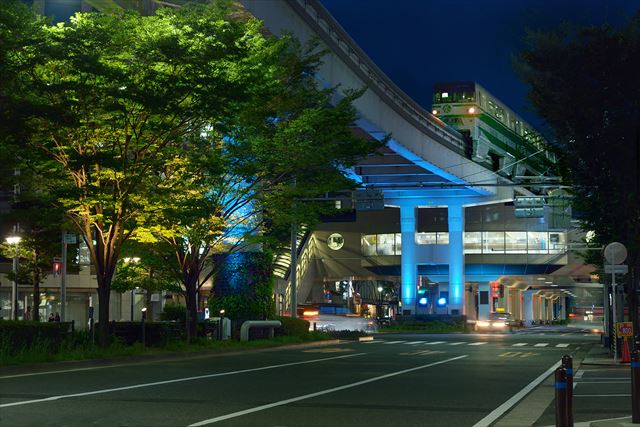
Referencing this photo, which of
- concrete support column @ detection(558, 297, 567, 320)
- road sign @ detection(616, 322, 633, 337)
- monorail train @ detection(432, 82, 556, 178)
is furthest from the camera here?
concrete support column @ detection(558, 297, 567, 320)

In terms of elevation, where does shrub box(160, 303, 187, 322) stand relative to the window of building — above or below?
below

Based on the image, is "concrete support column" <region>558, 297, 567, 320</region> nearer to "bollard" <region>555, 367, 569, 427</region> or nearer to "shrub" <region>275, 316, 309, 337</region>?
"shrub" <region>275, 316, 309, 337</region>

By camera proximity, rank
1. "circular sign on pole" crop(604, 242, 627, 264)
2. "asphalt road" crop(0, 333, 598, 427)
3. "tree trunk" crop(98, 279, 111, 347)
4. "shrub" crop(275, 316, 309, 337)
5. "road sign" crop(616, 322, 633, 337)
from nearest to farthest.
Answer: "asphalt road" crop(0, 333, 598, 427) < "road sign" crop(616, 322, 633, 337) < "circular sign on pole" crop(604, 242, 627, 264) < "tree trunk" crop(98, 279, 111, 347) < "shrub" crop(275, 316, 309, 337)

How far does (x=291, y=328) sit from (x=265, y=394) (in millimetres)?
26624

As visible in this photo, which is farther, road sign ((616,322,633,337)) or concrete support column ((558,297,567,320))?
concrete support column ((558,297,567,320))

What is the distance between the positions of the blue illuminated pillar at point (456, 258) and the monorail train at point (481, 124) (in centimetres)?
697

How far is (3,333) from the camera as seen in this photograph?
75.6 ft

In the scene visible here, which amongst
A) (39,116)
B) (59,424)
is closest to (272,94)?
(39,116)

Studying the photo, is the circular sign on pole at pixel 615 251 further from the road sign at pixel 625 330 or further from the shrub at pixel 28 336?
the shrub at pixel 28 336

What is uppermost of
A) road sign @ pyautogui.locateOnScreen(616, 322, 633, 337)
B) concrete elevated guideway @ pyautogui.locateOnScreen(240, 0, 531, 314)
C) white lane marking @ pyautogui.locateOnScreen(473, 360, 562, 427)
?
concrete elevated guideway @ pyautogui.locateOnScreen(240, 0, 531, 314)

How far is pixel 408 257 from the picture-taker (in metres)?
87.3

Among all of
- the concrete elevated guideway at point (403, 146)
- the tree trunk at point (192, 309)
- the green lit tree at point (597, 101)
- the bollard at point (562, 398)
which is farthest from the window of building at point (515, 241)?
the bollard at point (562, 398)

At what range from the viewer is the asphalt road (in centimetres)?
1216

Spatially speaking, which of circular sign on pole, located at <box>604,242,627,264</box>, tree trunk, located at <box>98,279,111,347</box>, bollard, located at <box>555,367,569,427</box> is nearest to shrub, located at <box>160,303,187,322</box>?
tree trunk, located at <box>98,279,111,347</box>
